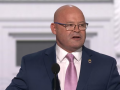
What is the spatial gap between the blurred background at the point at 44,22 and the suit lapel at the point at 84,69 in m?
0.85

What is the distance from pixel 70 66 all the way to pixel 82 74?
0.26 feet

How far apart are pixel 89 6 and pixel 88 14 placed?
2.9 inches

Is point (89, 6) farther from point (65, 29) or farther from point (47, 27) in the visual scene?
point (65, 29)

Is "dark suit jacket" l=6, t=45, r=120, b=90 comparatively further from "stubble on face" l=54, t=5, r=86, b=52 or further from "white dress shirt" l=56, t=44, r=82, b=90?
"stubble on face" l=54, t=5, r=86, b=52

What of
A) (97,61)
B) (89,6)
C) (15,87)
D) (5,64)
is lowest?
(5,64)

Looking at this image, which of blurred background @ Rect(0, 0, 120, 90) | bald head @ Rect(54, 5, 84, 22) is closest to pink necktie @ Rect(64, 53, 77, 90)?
bald head @ Rect(54, 5, 84, 22)

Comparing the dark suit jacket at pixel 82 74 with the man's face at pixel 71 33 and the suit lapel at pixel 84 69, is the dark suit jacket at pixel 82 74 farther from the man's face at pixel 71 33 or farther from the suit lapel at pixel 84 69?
the man's face at pixel 71 33

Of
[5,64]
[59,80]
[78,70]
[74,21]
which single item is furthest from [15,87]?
[5,64]

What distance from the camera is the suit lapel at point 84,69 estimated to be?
61.9 inches

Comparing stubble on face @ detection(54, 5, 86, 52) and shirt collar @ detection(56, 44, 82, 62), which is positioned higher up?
stubble on face @ detection(54, 5, 86, 52)

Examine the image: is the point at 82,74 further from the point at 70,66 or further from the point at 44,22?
the point at 44,22

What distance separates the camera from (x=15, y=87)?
5.24 feet

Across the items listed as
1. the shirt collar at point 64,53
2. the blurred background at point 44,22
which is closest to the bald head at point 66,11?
the shirt collar at point 64,53

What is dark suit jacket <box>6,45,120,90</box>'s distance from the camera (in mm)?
1596
